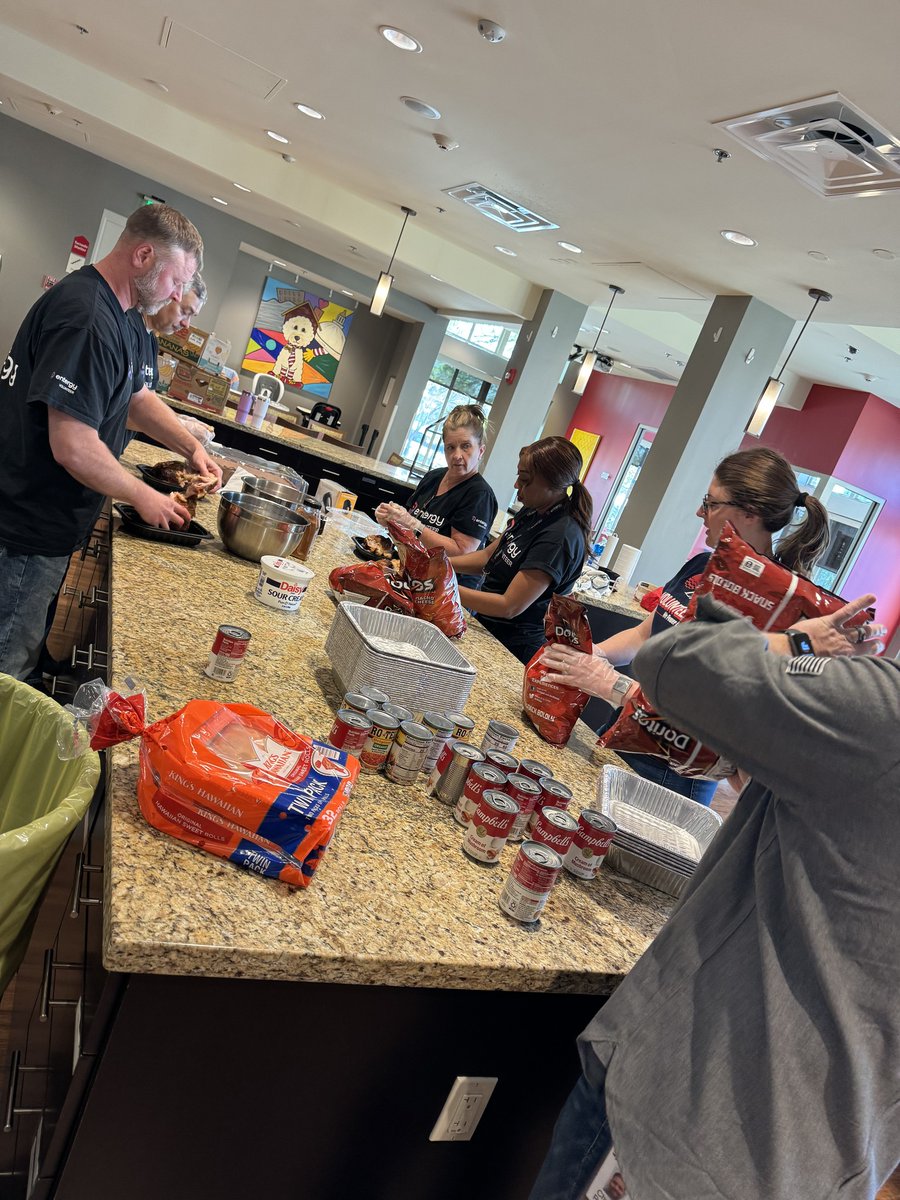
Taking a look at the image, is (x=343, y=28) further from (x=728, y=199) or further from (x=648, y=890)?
(x=648, y=890)

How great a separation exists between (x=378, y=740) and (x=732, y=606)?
2.38ft

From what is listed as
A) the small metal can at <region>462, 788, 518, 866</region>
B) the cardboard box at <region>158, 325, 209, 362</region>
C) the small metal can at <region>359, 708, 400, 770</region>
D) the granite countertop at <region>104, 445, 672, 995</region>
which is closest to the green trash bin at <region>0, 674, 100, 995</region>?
the granite countertop at <region>104, 445, 672, 995</region>

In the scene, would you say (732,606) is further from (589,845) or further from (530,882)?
(530,882)

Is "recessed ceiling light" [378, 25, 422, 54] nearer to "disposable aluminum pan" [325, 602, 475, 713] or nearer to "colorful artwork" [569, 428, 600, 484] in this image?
"disposable aluminum pan" [325, 602, 475, 713]

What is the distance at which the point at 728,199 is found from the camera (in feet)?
13.2

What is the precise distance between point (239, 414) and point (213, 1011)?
213 inches

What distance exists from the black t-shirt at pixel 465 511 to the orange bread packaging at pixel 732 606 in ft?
5.69

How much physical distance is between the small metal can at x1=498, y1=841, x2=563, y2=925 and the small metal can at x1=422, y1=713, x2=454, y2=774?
327 mm

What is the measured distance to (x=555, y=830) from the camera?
124cm

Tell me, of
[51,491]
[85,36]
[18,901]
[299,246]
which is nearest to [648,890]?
[18,901]

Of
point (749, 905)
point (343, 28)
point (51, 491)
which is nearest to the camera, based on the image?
point (749, 905)

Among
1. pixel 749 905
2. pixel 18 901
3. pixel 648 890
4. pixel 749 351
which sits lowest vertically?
pixel 18 901

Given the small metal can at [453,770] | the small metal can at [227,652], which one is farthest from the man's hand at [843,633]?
the small metal can at [227,652]

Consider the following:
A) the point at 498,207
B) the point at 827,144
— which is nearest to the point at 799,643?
the point at 827,144
